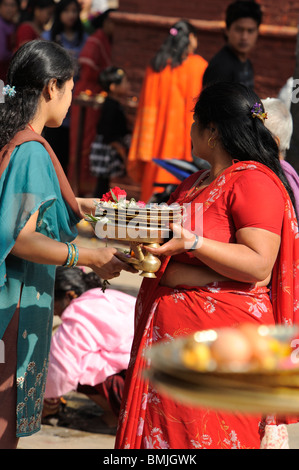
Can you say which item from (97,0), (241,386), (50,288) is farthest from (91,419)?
(97,0)

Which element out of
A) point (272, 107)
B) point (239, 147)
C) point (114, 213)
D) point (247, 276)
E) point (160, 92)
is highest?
point (160, 92)

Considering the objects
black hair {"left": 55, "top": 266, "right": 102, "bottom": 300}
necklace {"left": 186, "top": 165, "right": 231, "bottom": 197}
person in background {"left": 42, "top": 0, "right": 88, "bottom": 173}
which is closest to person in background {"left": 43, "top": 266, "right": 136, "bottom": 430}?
black hair {"left": 55, "top": 266, "right": 102, "bottom": 300}

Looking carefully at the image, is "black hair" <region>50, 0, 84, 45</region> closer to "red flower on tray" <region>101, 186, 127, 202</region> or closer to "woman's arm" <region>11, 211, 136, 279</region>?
"red flower on tray" <region>101, 186, 127, 202</region>

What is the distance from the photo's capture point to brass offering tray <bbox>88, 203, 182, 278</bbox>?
284 centimetres

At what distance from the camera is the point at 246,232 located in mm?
2867

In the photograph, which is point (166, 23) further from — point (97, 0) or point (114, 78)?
point (97, 0)

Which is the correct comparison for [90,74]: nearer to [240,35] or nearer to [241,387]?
[240,35]

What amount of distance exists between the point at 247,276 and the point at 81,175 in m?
7.94

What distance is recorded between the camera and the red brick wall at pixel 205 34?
29.6 ft

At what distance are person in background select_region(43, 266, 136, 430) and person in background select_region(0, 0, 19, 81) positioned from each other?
7.01m

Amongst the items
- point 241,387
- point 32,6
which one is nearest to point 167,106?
point 32,6

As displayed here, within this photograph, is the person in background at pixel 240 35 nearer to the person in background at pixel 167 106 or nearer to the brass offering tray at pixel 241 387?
the person in background at pixel 167 106

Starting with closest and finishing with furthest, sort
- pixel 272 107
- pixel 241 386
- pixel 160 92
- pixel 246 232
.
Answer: pixel 241 386
pixel 246 232
pixel 272 107
pixel 160 92

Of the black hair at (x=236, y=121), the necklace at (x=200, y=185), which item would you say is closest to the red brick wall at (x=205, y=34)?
the necklace at (x=200, y=185)
